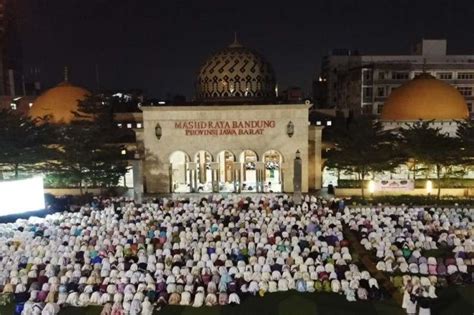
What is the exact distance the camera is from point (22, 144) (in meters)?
30.6

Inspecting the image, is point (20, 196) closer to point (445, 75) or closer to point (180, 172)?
point (180, 172)

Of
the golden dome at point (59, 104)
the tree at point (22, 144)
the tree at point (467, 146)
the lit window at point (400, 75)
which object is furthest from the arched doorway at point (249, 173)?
the lit window at point (400, 75)

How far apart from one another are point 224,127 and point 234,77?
4.42 meters

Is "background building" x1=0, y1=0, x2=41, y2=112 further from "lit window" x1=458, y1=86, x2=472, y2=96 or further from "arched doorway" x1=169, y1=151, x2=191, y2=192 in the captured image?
"lit window" x1=458, y1=86, x2=472, y2=96

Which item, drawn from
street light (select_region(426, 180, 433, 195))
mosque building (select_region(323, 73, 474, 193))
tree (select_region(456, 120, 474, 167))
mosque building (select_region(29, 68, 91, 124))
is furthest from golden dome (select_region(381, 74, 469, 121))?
mosque building (select_region(29, 68, 91, 124))

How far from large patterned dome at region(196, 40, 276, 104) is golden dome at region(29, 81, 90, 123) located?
9924 mm

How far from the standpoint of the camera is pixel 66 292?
14414mm

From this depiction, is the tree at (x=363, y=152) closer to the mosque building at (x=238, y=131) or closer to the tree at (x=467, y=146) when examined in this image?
the mosque building at (x=238, y=131)

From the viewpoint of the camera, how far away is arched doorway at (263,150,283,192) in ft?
106

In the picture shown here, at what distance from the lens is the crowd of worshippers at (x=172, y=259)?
1427cm

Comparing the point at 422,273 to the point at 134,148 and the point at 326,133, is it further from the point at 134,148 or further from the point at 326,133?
the point at 134,148

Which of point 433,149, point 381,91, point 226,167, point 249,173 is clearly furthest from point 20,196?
point 381,91

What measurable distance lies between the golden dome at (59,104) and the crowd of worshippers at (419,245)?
939 inches

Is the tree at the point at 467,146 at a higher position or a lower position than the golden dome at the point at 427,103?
lower
